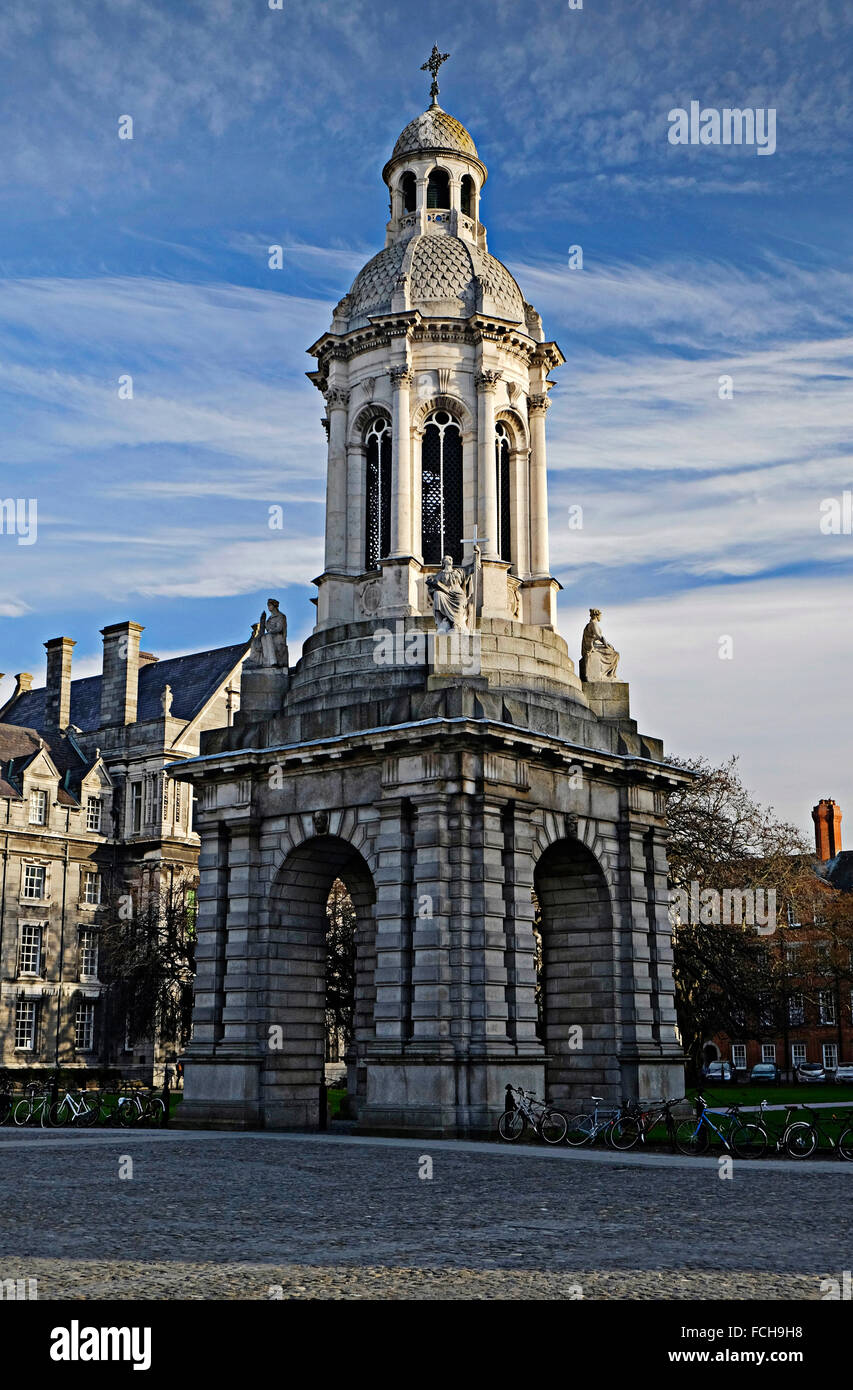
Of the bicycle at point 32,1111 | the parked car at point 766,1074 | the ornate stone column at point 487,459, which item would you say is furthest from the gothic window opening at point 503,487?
the parked car at point 766,1074

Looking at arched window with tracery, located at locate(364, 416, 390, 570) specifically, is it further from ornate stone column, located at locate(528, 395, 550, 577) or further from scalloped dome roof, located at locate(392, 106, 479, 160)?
scalloped dome roof, located at locate(392, 106, 479, 160)

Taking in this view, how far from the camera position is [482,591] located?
118 ft

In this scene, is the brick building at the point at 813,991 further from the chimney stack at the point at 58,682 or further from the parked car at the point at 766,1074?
the chimney stack at the point at 58,682

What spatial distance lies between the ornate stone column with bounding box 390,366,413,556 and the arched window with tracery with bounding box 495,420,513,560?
2.79 meters

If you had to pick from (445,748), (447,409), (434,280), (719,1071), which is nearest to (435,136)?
(434,280)

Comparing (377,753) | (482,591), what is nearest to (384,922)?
(377,753)

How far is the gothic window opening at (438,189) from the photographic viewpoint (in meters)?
40.2

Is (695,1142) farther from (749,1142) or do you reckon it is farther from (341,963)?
(341,963)

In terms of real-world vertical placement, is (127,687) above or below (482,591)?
above

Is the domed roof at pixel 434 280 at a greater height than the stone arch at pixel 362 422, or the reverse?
the domed roof at pixel 434 280

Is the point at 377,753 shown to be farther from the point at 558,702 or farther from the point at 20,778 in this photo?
the point at 20,778

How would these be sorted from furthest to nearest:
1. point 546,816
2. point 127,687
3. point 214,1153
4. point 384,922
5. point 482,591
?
point 127,687 → point 482,591 → point 546,816 → point 384,922 → point 214,1153

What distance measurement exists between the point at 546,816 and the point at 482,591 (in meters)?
6.48

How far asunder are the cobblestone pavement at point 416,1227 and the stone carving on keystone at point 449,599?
12.9 m
